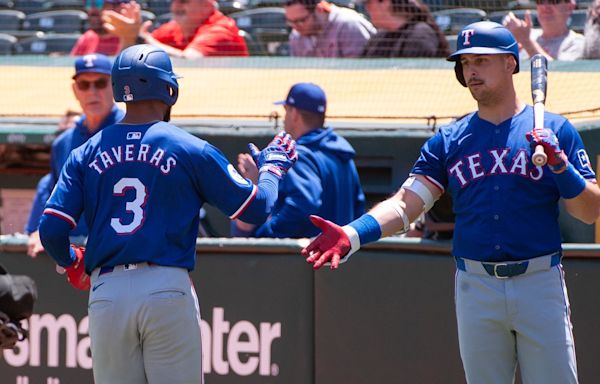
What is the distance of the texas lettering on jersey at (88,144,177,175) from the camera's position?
3875 millimetres

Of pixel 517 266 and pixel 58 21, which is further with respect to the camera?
pixel 58 21

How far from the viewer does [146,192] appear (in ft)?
12.8

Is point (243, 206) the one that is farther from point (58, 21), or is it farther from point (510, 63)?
point (58, 21)

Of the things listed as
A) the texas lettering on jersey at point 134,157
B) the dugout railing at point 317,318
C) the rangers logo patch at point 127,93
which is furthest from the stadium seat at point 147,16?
the texas lettering on jersey at point 134,157

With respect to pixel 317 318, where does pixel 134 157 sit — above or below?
above

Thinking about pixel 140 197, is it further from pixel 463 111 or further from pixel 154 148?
pixel 463 111

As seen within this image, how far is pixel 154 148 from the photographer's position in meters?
3.89

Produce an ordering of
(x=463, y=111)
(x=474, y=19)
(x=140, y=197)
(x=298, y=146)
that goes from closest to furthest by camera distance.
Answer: (x=140, y=197) < (x=298, y=146) < (x=463, y=111) < (x=474, y=19)

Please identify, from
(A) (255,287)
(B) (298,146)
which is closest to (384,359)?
(A) (255,287)

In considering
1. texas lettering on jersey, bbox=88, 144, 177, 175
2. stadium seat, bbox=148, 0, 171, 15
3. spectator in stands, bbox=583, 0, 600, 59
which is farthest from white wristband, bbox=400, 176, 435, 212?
stadium seat, bbox=148, 0, 171, 15

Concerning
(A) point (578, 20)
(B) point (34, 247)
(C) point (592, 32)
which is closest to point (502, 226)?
(B) point (34, 247)

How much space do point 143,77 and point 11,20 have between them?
7265 millimetres

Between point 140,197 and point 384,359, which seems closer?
point 140,197

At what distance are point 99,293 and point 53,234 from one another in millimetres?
279
